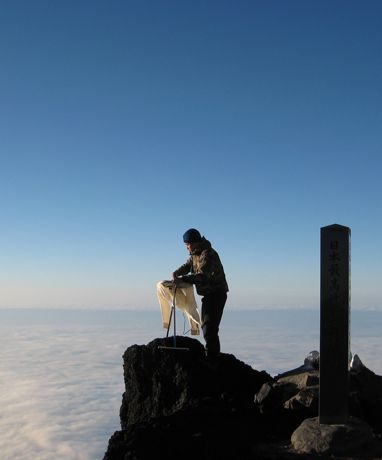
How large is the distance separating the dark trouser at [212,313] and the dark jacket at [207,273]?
144mm

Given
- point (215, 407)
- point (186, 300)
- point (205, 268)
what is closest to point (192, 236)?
point (205, 268)

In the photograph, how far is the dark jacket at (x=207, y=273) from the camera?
1255 centimetres

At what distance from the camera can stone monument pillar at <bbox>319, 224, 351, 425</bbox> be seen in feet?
34.5

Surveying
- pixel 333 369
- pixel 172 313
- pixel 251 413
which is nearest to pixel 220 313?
pixel 172 313

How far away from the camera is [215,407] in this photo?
11320mm

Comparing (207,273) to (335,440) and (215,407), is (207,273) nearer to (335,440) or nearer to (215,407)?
(215,407)

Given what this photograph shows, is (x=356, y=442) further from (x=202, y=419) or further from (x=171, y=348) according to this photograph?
(x=171, y=348)

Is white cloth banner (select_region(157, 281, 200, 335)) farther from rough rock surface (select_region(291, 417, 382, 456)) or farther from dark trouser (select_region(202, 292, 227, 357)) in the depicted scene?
rough rock surface (select_region(291, 417, 382, 456))

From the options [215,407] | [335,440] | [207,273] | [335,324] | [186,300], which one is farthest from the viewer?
[186,300]

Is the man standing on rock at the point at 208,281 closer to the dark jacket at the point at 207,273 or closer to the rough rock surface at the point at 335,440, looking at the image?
the dark jacket at the point at 207,273

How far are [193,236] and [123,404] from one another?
185 inches

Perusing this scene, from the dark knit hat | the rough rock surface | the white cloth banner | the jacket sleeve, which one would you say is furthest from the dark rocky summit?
the dark knit hat

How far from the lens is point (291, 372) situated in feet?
45.4

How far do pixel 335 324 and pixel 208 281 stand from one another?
308 cm
